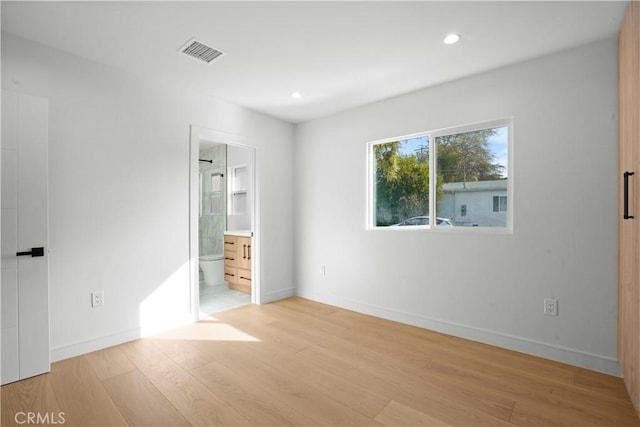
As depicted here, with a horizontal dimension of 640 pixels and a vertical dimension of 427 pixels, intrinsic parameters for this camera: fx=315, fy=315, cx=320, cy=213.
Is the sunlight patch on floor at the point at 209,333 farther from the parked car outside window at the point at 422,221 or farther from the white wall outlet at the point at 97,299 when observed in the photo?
the parked car outside window at the point at 422,221

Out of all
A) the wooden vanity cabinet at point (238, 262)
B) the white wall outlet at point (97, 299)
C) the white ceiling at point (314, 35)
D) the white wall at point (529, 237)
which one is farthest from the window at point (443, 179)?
the white wall outlet at point (97, 299)

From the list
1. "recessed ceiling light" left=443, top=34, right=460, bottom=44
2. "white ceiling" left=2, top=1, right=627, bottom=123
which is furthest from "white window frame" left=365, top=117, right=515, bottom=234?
"recessed ceiling light" left=443, top=34, right=460, bottom=44

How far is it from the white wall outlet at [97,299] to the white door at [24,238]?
1.19 ft

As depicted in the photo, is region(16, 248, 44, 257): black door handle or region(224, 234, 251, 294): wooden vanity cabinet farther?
region(224, 234, 251, 294): wooden vanity cabinet

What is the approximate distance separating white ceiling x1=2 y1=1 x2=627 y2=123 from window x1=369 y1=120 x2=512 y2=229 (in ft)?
1.99

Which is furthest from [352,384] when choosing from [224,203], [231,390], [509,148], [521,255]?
[224,203]

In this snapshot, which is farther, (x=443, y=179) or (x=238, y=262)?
(x=238, y=262)

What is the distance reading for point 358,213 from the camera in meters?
3.77

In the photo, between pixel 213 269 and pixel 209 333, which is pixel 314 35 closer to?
pixel 209 333

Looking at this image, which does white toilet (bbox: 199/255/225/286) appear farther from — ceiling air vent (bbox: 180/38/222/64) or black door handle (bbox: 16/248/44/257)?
ceiling air vent (bbox: 180/38/222/64)

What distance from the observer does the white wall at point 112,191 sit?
2.43 meters

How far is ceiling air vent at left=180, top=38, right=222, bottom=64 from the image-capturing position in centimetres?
238

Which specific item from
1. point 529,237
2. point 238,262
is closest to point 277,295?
point 238,262

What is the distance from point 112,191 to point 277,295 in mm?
2321
